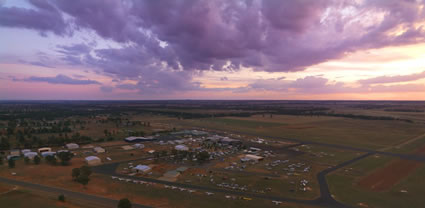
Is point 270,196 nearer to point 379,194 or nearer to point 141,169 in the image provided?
point 379,194

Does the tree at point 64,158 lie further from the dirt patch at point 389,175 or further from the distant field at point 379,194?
the dirt patch at point 389,175

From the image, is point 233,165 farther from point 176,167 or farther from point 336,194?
point 336,194

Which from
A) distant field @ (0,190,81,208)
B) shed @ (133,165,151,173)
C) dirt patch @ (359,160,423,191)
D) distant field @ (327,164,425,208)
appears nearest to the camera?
distant field @ (0,190,81,208)

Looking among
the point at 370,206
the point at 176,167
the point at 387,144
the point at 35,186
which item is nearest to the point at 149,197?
the point at 176,167

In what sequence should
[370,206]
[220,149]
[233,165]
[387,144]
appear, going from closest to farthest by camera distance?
1. [370,206]
2. [233,165]
3. [220,149]
4. [387,144]

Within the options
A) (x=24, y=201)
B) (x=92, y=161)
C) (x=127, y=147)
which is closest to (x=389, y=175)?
(x=24, y=201)

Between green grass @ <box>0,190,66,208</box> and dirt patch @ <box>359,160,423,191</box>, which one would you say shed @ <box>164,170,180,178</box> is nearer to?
green grass @ <box>0,190,66,208</box>

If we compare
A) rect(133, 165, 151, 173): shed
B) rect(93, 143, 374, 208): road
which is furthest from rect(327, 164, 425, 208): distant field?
rect(133, 165, 151, 173): shed

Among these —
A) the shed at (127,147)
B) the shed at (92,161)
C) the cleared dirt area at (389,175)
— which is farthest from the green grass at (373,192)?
the shed at (127,147)
